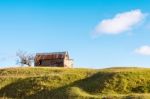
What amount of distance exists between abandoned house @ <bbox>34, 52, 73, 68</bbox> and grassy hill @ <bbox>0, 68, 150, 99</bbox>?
179 feet

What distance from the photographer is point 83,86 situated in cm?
5041

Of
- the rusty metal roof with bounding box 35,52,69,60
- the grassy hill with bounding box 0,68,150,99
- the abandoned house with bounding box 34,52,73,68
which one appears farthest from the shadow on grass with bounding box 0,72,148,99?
the rusty metal roof with bounding box 35,52,69,60

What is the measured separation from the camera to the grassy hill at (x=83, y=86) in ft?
153

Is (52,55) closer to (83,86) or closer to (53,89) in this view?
(53,89)

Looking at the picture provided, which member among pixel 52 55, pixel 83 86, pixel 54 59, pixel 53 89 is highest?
pixel 52 55

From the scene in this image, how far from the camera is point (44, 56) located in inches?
4587

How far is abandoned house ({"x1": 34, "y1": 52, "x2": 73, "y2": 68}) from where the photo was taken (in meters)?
114

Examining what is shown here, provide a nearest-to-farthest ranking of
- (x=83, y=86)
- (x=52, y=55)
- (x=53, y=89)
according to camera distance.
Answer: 1. (x=83, y=86)
2. (x=53, y=89)
3. (x=52, y=55)

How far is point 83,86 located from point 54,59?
64633mm

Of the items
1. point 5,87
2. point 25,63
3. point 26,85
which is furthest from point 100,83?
point 25,63

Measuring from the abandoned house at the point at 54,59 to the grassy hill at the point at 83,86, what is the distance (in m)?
54.6

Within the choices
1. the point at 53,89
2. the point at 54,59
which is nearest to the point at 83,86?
the point at 53,89

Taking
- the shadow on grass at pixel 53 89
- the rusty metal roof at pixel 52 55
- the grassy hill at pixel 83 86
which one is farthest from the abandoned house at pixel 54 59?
the shadow on grass at pixel 53 89

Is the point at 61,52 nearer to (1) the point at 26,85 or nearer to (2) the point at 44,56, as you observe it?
(2) the point at 44,56
